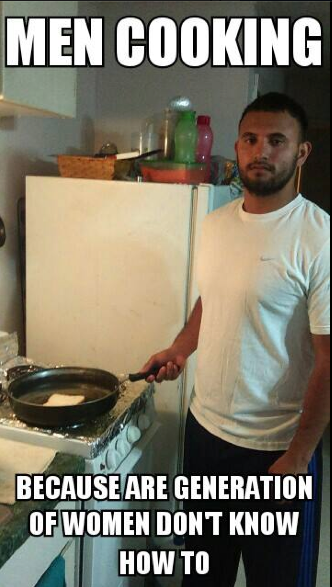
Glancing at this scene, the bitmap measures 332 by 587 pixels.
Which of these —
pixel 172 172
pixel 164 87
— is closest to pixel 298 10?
pixel 164 87

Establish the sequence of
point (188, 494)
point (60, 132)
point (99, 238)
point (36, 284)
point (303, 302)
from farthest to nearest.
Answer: point (60, 132)
point (36, 284)
point (99, 238)
point (188, 494)
point (303, 302)

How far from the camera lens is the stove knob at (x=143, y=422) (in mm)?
1361

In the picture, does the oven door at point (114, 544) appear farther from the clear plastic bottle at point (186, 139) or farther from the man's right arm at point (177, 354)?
the clear plastic bottle at point (186, 139)

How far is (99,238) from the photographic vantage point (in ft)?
5.24

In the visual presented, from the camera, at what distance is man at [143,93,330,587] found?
1.06 meters

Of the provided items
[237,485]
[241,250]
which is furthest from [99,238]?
[237,485]

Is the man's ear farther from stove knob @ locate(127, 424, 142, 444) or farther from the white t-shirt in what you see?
stove knob @ locate(127, 424, 142, 444)

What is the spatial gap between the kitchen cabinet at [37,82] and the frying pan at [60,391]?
68 cm

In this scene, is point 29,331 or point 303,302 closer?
point 303,302

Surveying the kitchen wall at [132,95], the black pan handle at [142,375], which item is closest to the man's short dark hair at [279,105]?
the black pan handle at [142,375]

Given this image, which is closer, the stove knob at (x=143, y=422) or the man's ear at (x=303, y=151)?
the man's ear at (x=303, y=151)

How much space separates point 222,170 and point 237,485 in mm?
1092

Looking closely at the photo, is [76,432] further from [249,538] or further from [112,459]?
[249,538]

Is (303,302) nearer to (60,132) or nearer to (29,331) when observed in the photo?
(29,331)
